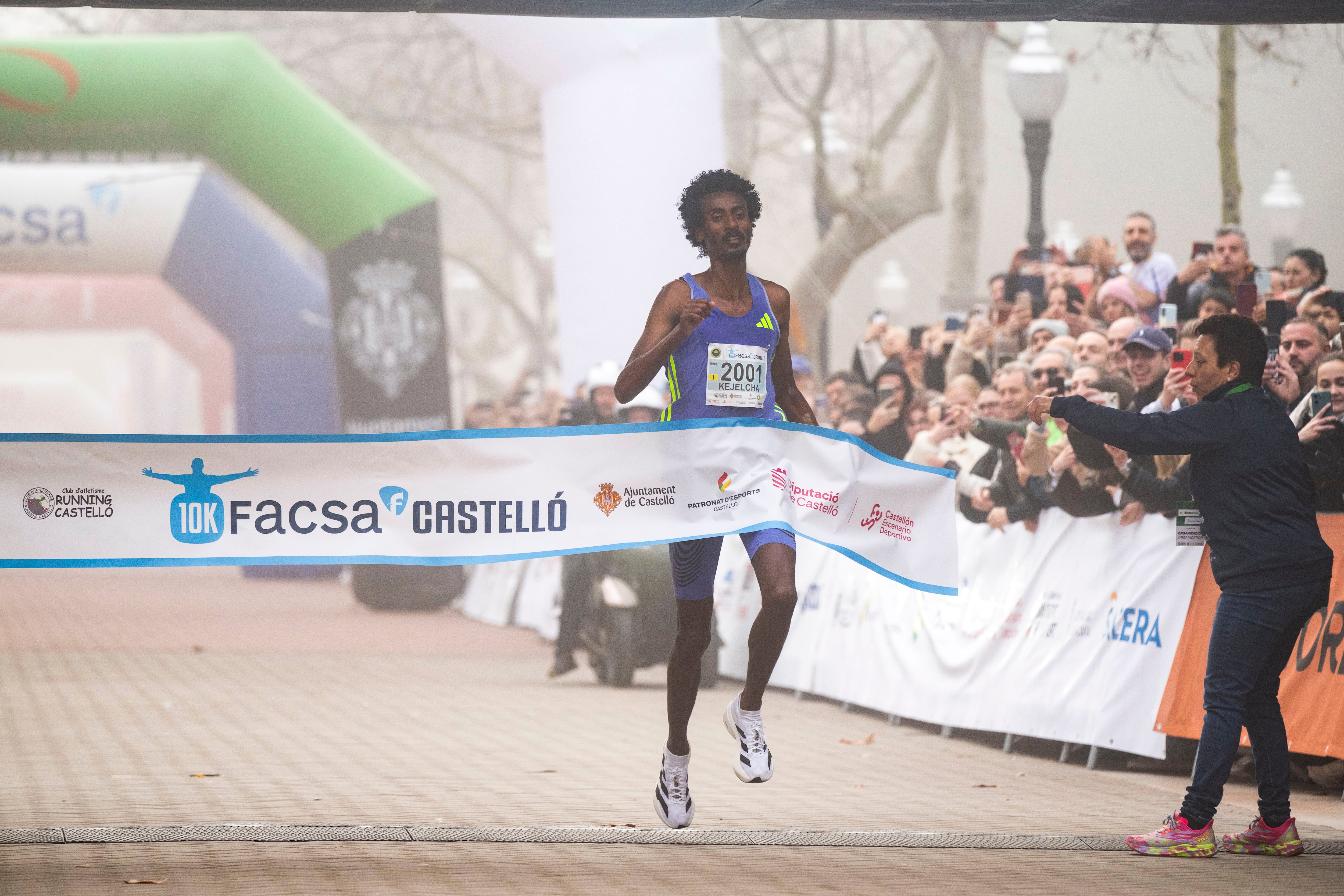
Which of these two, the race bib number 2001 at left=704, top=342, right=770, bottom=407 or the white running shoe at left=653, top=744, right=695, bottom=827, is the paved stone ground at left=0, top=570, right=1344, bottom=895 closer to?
the white running shoe at left=653, top=744, right=695, bottom=827

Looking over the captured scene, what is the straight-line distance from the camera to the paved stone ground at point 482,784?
6.00 metres

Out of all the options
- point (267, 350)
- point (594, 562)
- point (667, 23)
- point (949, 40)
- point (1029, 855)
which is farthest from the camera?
point (267, 350)

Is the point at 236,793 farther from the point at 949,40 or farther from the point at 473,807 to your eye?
the point at 949,40

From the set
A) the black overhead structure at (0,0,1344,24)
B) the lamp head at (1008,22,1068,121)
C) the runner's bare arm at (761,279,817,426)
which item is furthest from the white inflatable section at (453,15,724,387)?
the runner's bare arm at (761,279,817,426)

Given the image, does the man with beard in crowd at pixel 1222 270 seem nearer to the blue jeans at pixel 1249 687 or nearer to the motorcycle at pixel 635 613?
the blue jeans at pixel 1249 687

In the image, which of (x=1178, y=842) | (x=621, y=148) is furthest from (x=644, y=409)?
(x=1178, y=842)

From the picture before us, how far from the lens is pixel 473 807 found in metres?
7.59

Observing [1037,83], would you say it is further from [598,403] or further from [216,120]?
[216,120]

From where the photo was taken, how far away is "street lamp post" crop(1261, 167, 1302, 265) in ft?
82.2

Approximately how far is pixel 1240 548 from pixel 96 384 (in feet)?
262

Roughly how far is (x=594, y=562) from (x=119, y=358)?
70384mm

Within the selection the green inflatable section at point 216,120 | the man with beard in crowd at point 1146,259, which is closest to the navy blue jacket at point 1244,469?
the man with beard in crowd at point 1146,259

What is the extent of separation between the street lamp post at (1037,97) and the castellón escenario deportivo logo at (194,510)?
8.73m

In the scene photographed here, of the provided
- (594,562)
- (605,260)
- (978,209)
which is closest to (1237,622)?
(594,562)
